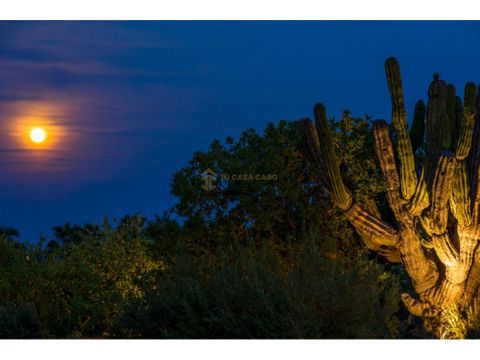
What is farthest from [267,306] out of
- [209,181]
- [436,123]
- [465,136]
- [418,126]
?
[418,126]

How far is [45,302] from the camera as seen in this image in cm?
1212

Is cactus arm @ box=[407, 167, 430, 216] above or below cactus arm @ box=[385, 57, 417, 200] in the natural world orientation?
below

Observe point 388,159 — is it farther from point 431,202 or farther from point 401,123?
point 431,202

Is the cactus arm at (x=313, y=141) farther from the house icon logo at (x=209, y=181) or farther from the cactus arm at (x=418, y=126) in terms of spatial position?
the cactus arm at (x=418, y=126)

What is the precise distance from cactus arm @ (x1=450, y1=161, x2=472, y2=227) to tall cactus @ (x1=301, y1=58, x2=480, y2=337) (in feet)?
0.05

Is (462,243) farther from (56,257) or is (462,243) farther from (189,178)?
(56,257)

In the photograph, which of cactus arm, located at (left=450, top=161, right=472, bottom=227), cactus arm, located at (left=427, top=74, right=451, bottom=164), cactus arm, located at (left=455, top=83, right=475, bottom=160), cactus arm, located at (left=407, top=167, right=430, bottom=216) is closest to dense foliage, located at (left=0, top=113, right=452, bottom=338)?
cactus arm, located at (left=407, top=167, right=430, bottom=216)

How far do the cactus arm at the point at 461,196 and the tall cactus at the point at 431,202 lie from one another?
1 cm

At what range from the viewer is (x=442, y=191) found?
10750mm

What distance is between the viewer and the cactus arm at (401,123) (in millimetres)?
10992

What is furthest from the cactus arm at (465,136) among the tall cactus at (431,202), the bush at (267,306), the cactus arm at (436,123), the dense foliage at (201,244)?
the bush at (267,306)

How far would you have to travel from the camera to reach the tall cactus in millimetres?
→ 11070

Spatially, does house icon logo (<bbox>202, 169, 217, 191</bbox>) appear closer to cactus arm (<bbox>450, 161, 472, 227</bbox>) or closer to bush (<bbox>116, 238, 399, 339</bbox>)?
bush (<bbox>116, 238, 399, 339</bbox>)
